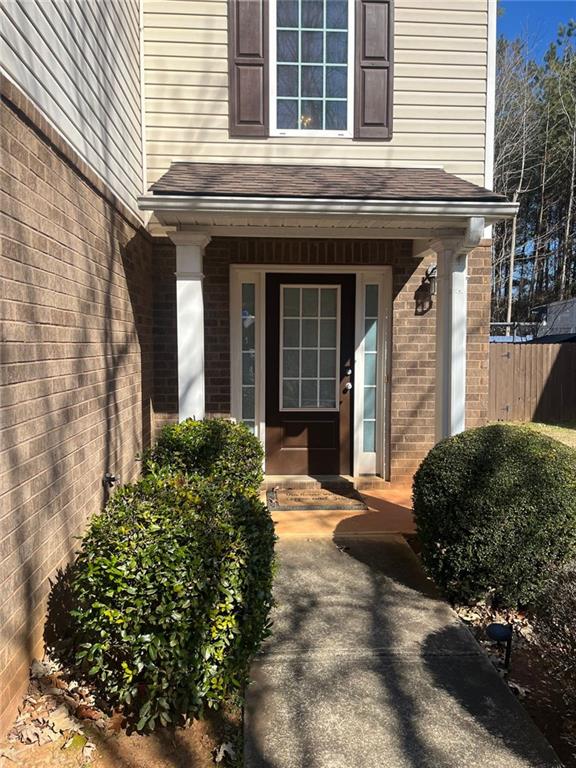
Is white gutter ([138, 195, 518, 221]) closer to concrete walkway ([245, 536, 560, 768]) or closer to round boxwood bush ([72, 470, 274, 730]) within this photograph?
round boxwood bush ([72, 470, 274, 730])

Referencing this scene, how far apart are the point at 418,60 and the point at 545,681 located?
5.67 metres

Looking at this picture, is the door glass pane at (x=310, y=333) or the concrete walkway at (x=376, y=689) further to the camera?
the door glass pane at (x=310, y=333)

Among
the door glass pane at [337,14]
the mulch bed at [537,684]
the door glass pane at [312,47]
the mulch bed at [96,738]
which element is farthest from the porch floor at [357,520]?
the door glass pane at [337,14]

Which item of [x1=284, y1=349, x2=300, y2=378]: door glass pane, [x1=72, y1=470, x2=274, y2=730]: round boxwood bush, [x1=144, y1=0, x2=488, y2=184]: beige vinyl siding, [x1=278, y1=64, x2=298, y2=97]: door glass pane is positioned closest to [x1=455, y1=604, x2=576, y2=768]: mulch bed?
[x1=72, y1=470, x2=274, y2=730]: round boxwood bush

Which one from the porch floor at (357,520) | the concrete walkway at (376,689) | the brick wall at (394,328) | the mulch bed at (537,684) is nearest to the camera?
the concrete walkway at (376,689)

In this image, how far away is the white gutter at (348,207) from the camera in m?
4.29

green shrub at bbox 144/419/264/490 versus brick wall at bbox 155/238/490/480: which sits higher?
brick wall at bbox 155/238/490/480

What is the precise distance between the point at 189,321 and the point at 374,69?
10.9 feet

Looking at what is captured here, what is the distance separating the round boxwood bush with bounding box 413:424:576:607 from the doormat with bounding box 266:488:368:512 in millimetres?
1838

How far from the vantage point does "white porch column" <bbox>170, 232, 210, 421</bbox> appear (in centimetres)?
464

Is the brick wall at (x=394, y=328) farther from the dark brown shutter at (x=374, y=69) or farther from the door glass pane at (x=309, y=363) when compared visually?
the dark brown shutter at (x=374, y=69)

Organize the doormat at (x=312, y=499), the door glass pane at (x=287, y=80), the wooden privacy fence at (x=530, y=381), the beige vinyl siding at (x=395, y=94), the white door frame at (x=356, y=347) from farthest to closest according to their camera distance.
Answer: the wooden privacy fence at (x=530, y=381), the white door frame at (x=356, y=347), the door glass pane at (x=287, y=80), the beige vinyl siding at (x=395, y=94), the doormat at (x=312, y=499)

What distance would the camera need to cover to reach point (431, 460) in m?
3.66

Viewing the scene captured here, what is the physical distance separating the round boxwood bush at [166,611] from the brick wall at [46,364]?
1.01 ft
